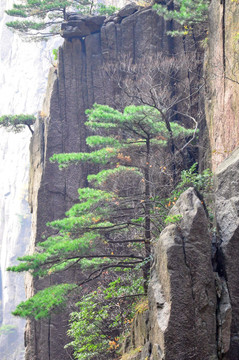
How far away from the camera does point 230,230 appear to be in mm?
6430

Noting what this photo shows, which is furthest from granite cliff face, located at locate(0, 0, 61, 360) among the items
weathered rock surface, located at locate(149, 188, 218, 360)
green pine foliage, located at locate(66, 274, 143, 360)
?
weathered rock surface, located at locate(149, 188, 218, 360)

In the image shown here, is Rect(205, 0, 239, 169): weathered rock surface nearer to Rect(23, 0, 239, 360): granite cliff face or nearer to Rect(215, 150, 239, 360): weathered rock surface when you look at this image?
Rect(23, 0, 239, 360): granite cliff face

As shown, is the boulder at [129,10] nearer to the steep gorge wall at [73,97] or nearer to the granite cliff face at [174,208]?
the granite cliff face at [174,208]

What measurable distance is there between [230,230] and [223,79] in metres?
4.15

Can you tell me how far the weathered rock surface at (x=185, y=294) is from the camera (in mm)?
5887

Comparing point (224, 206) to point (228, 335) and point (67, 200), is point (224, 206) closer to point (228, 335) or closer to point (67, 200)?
point (228, 335)

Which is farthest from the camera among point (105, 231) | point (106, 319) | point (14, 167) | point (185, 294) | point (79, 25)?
point (14, 167)

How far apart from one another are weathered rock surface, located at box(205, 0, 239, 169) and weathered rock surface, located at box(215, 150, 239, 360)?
6.14 ft

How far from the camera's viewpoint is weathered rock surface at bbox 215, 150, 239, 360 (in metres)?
6.04

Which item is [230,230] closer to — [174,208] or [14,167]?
[174,208]

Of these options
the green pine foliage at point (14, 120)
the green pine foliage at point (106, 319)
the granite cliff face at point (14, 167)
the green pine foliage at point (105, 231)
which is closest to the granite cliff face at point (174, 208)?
the green pine foliage at point (14, 120)

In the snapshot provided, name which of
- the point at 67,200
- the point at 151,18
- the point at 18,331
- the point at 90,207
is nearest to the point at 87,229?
the point at 90,207

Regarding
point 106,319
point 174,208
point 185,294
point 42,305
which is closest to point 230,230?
point 174,208

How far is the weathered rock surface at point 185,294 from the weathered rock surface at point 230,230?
0.24 metres
